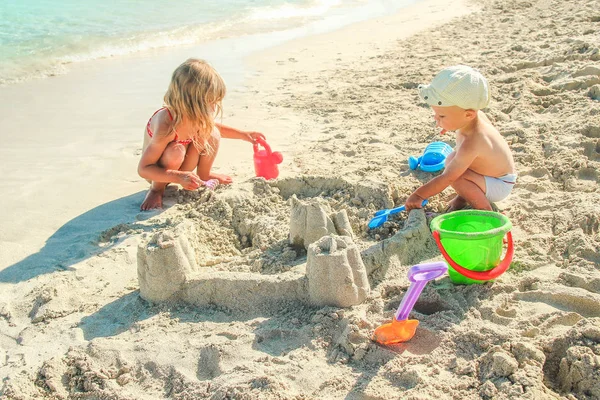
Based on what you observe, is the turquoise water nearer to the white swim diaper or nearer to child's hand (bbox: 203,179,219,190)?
child's hand (bbox: 203,179,219,190)

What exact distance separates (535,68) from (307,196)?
10.2 ft

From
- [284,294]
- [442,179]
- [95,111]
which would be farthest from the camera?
[95,111]

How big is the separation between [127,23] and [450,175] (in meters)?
7.94

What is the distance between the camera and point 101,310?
267 centimetres

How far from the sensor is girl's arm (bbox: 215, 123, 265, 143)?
13.2 feet

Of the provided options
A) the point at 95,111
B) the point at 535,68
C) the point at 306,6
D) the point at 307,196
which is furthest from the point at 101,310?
the point at 306,6

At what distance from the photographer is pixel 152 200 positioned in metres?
3.71

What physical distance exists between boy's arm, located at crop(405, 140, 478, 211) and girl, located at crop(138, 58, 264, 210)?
1.36m

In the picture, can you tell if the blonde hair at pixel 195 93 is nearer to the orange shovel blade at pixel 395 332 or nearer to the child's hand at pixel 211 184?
the child's hand at pixel 211 184

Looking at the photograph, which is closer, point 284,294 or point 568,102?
point 284,294

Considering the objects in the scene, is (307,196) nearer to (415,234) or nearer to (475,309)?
(415,234)

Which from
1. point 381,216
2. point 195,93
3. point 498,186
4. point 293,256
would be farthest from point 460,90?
point 195,93

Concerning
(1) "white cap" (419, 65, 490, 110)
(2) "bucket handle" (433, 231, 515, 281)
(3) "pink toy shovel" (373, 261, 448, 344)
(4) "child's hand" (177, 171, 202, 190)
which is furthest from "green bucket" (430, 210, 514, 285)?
(4) "child's hand" (177, 171, 202, 190)

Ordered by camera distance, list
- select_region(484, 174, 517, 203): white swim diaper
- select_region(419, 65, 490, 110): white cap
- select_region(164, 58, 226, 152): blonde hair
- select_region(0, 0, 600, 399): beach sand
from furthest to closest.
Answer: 1. select_region(164, 58, 226, 152): blonde hair
2. select_region(484, 174, 517, 203): white swim diaper
3. select_region(419, 65, 490, 110): white cap
4. select_region(0, 0, 600, 399): beach sand
